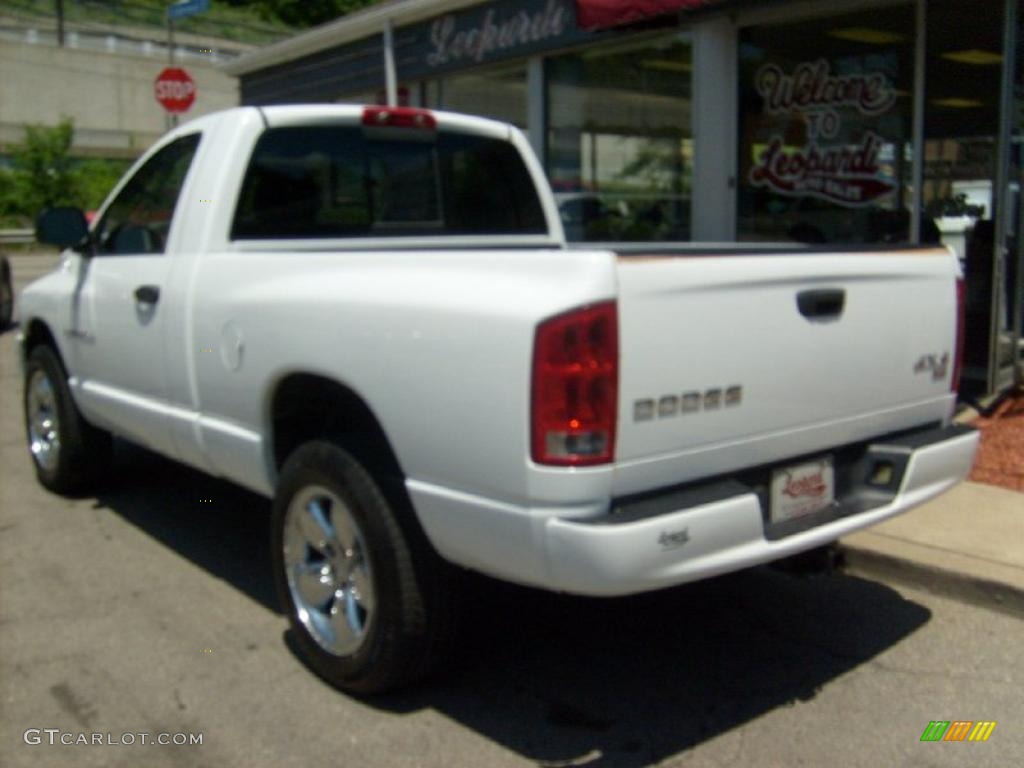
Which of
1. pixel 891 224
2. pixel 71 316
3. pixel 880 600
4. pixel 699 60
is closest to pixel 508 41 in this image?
pixel 699 60

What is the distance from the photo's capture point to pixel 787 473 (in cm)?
336

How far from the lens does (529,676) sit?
12.7 feet

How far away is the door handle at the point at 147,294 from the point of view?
4.50 m

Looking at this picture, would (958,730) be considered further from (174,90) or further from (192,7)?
(192,7)

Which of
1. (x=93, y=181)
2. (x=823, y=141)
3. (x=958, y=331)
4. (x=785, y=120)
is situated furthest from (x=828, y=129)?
(x=93, y=181)

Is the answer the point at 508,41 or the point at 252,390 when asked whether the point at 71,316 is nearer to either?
the point at 252,390

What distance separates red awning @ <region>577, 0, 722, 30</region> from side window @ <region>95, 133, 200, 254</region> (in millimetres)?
3937

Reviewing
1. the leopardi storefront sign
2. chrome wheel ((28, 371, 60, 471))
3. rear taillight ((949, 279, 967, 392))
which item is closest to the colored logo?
rear taillight ((949, 279, 967, 392))

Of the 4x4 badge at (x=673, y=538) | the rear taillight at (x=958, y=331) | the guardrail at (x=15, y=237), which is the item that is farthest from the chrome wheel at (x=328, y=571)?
the guardrail at (x=15, y=237)

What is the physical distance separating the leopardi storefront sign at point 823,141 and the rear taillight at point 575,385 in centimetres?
620

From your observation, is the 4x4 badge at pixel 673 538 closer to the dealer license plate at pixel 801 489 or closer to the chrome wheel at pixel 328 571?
the dealer license plate at pixel 801 489

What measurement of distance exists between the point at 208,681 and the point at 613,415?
1.86 m

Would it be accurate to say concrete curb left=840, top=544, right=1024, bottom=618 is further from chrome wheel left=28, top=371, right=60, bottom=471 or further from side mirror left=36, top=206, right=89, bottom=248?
chrome wheel left=28, top=371, right=60, bottom=471

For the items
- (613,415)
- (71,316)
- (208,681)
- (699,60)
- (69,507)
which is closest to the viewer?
(613,415)
